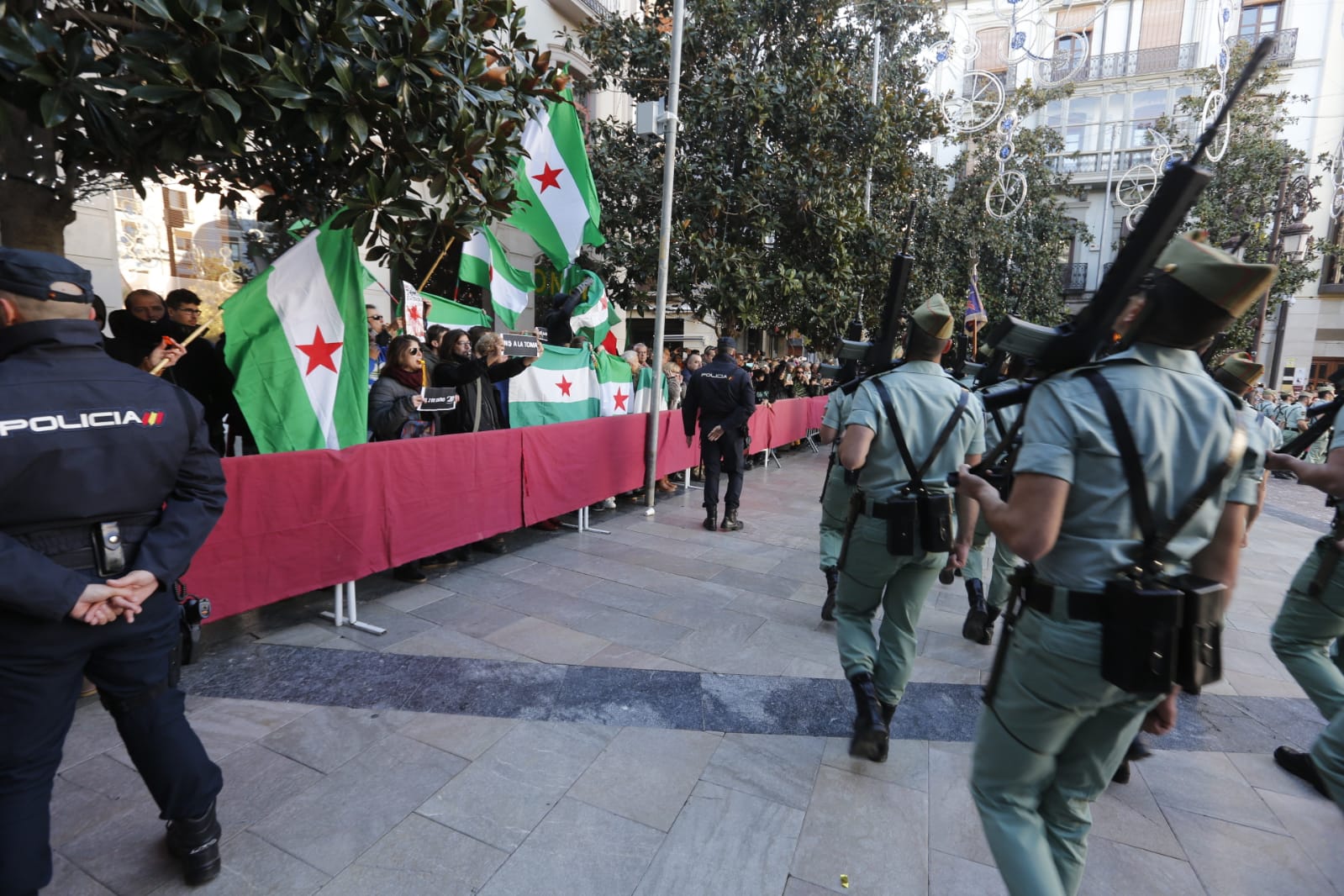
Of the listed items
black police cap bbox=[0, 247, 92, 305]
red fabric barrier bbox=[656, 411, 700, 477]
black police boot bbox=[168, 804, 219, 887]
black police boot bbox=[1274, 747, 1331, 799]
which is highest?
black police cap bbox=[0, 247, 92, 305]

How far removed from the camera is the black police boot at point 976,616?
183 inches

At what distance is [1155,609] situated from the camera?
1666mm

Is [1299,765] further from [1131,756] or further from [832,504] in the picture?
[832,504]

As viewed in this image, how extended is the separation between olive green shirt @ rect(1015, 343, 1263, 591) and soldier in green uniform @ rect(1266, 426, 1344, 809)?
1.54 metres

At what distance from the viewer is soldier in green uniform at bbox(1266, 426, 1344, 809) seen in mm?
2850

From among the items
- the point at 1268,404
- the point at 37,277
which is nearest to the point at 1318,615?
the point at 37,277

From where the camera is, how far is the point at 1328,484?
9.07 feet

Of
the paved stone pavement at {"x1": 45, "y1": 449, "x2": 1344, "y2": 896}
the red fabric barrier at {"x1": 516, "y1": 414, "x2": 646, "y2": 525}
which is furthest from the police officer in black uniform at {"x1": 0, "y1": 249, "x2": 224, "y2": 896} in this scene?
the red fabric barrier at {"x1": 516, "y1": 414, "x2": 646, "y2": 525}

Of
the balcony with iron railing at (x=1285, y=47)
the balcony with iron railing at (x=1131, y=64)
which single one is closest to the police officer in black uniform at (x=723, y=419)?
the balcony with iron railing at (x=1131, y=64)

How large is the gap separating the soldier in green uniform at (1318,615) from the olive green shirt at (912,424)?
4.04 ft

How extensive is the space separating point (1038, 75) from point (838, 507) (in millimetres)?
23256

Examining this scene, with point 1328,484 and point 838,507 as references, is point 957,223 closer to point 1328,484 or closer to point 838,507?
point 838,507

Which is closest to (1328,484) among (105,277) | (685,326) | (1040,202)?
(105,277)

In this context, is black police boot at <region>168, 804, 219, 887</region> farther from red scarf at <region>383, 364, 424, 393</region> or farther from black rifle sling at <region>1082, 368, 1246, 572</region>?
red scarf at <region>383, 364, 424, 393</region>
